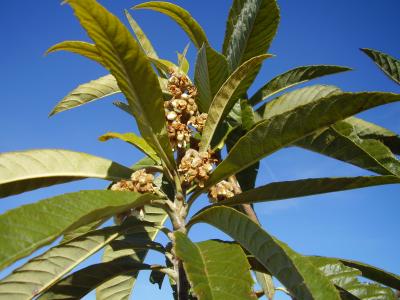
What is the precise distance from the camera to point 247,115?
223 cm

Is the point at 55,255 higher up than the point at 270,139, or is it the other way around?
the point at 270,139

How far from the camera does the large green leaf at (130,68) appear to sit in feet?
4.86

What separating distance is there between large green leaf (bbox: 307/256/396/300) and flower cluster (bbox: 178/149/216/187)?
60 centimetres

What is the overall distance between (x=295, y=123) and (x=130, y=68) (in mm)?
662

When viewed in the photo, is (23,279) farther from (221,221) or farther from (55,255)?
(221,221)

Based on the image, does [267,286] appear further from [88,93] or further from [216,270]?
[88,93]

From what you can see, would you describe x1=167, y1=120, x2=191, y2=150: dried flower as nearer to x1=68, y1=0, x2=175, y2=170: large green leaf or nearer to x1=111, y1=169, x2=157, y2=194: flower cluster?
x1=68, y1=0, x2=175, y2=170: large green leaf

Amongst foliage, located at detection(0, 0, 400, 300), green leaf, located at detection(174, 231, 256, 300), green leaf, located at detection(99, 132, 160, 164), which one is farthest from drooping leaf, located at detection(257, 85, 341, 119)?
green leaf, located at detection(174, 231, 256, 300)

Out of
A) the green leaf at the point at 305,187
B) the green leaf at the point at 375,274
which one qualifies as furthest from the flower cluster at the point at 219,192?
the green leaf at the point at 375,274

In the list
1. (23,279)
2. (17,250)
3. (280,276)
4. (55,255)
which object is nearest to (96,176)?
(55,255)

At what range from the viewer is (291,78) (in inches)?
99.5

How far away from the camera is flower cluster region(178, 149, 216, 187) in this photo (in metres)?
1.90

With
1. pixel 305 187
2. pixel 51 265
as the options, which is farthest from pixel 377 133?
pixel 51 265

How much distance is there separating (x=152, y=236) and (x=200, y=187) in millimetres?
622
